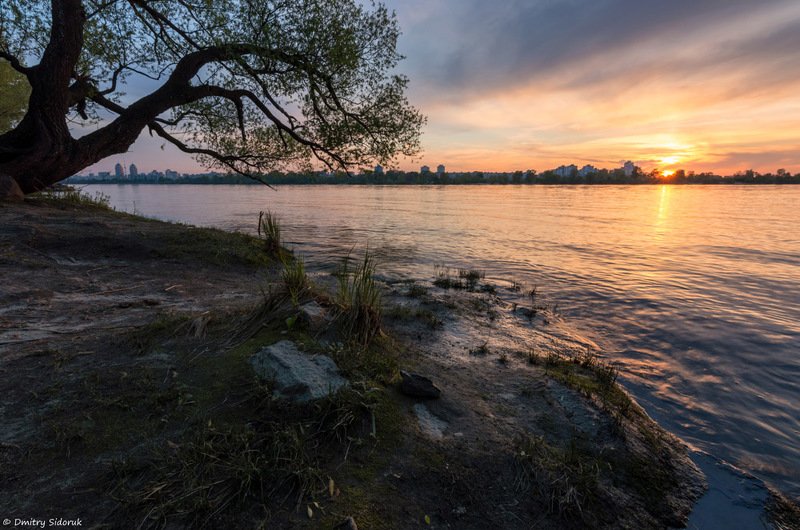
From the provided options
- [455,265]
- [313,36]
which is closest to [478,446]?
[455,265]

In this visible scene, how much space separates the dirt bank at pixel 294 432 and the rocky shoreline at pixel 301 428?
20 millimetres

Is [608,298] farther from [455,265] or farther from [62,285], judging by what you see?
[62,285]

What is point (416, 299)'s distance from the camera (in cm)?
1091

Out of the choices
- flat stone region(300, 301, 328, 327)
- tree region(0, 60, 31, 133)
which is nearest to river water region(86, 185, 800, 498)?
flat stone region(300, 301, 328, 327)

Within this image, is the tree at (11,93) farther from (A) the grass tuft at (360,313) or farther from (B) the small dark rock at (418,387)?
(B) the small dark rock at (418,387)

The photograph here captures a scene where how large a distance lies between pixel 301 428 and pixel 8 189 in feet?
59.8

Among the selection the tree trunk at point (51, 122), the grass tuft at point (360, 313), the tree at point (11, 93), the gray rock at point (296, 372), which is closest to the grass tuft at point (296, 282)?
the grass tuft at point (360, 313)

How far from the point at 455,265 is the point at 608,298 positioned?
6.68 m

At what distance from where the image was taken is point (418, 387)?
4859 millimetres

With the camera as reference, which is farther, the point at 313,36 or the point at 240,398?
the point at 313,36

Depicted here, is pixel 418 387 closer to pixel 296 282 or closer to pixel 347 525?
pixel 347 525

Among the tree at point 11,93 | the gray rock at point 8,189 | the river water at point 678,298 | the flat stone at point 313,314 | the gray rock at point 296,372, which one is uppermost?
the tree at point 11,93

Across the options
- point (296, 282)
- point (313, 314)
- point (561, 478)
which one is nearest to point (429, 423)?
point (561, 478)

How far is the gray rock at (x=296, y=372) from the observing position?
4125 mm
